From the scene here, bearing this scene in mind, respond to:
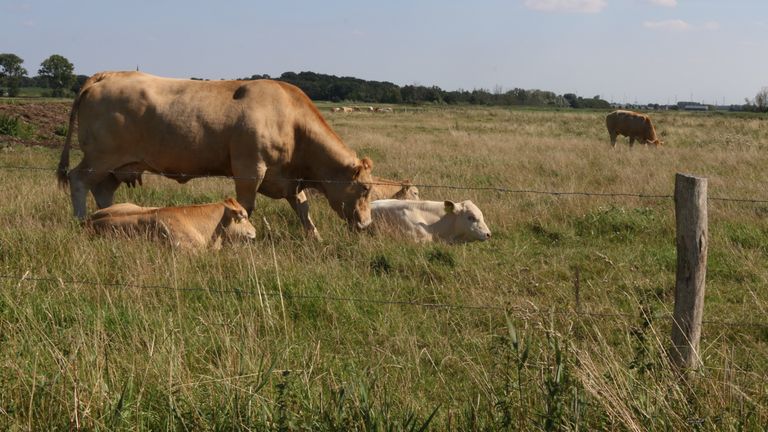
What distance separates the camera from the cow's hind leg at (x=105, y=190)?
10.4 m

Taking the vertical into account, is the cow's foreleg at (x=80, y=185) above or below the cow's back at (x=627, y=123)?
below

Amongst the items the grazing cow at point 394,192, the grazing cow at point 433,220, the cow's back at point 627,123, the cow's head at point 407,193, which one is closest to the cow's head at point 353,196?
the grazing cow at point 433,220

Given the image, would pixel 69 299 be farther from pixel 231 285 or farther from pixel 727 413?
pixel 727 413

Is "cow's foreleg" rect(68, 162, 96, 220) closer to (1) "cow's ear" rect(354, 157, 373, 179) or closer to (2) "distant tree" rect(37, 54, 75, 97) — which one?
(1) "cow's ear" rect(354, 157, 373, 179)

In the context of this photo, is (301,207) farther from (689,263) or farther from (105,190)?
(689,263)

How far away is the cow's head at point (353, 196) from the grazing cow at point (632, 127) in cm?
2215

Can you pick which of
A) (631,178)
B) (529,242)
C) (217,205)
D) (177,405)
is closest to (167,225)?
(217,205)

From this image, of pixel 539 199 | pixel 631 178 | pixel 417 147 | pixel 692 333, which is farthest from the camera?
pixel 417 147

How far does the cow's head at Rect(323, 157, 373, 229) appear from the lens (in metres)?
10.3

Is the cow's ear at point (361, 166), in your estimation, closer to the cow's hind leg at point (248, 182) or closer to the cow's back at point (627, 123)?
the cow's hind leg at point (248, 182)

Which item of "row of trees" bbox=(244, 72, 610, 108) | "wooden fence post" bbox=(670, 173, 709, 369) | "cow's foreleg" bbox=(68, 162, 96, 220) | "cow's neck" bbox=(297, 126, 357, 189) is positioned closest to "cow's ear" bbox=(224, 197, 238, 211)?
"cow's neck" bbox=(297, 126, 357, 189)

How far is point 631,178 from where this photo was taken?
14273mm

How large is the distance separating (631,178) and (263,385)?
11.6 meters

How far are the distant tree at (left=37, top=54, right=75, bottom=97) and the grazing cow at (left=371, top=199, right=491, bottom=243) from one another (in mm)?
77502
